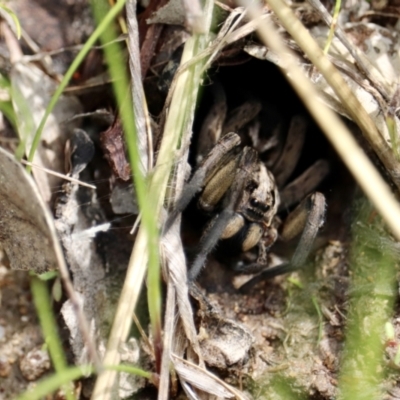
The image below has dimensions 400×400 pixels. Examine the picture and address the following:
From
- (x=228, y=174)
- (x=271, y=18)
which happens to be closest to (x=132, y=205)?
(x=228, y=174)

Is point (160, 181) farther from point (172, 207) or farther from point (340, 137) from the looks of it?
point (340, 137)

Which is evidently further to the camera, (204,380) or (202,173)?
(202,173)

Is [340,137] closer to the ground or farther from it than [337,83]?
closer to the ground

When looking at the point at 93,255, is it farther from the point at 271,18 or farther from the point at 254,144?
the point at 271,18

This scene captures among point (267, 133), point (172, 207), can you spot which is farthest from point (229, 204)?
point (267, 133)

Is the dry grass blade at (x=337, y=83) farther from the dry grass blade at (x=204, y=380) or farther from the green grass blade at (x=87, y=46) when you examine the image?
the dry grass blade at (x=204, y=380)
